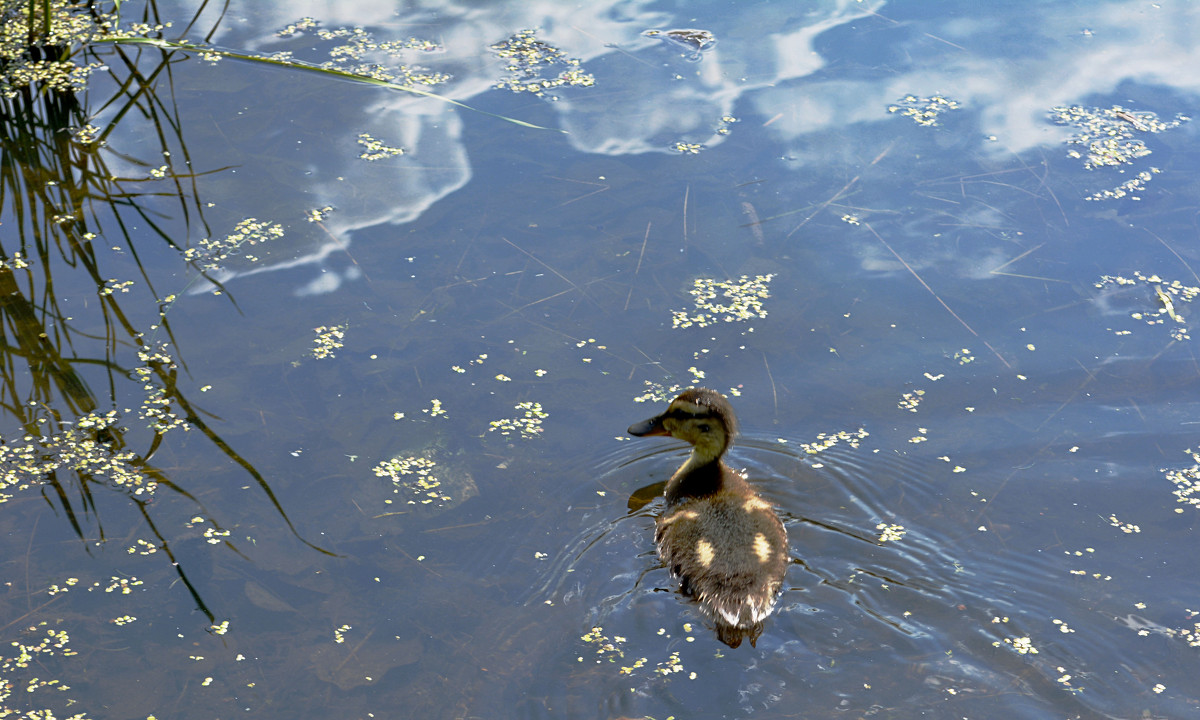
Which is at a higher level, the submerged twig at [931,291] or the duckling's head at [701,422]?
the duckling's head at [701,422]

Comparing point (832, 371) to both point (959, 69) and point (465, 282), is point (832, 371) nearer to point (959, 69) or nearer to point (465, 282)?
point (465, 282)

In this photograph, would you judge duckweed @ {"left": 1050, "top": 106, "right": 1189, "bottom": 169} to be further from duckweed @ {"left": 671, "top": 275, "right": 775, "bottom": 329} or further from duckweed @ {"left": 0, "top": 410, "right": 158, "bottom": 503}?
duckweed @ {"left": 0, "top": 410, "right": 158, "bottom": 503}

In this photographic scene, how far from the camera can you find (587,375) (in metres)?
4.69

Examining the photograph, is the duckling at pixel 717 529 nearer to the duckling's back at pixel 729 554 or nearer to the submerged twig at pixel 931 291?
the duckling's back at pixel 729 554

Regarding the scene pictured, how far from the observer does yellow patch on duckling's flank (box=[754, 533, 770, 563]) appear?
12.7ft

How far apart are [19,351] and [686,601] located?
10.7ft

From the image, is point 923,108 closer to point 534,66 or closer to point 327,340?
point 534,66

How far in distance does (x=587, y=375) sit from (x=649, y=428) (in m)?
0.48

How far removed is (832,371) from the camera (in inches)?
187

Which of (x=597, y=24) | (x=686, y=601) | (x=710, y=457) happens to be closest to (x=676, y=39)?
(x=597, y=24)

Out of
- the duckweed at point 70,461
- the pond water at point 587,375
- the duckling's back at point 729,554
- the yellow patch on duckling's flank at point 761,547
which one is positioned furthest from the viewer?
the duckweed at point 70,461

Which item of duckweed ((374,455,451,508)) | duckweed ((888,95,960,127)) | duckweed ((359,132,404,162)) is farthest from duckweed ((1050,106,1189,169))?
duckweed ((374,455,451,508))

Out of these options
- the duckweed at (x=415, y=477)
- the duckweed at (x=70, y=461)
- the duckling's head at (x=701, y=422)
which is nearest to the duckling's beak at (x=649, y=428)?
the duckling's head at (x=701, y=422)

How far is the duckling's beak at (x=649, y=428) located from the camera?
4344 millimetres
